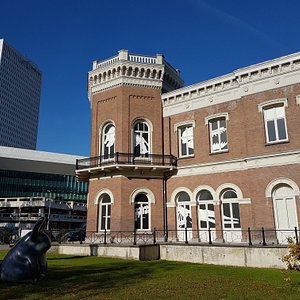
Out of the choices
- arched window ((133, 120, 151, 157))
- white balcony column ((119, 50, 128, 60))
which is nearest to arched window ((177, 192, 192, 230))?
arched window ((133, 120, 151, 157))

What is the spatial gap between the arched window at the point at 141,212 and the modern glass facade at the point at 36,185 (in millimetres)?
70305

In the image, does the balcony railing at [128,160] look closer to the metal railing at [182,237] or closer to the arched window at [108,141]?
the arched window at [108,141]

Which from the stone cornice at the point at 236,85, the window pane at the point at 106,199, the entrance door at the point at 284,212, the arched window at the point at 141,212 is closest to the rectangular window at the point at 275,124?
the stone cornice at the point at 236,85

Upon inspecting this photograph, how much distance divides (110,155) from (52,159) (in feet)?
212

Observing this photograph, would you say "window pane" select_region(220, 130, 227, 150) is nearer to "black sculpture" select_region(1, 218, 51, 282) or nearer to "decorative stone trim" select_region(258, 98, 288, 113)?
"decorative stone trim" select_region(258, 98, 288, 113)

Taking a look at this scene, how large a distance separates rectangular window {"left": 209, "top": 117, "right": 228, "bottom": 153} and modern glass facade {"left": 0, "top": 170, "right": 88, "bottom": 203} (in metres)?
73.0

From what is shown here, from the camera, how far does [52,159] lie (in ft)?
267

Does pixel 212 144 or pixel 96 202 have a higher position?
pixel 212 144

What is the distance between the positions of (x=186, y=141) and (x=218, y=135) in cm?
224

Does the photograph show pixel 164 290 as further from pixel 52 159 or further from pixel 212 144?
pixel 52 159

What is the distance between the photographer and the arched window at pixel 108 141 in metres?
21.0

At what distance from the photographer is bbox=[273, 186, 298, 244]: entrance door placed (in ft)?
51.1

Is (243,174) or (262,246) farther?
(243,174)

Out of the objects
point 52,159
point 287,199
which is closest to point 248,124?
point 287,199
